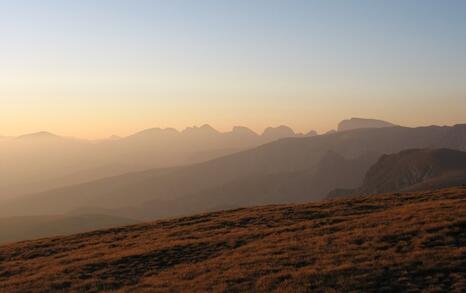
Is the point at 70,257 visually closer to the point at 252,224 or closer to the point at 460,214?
the point at 252,224

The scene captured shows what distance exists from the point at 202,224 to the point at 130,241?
7852mm

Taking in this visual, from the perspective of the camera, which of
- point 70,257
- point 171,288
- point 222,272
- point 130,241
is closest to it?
point 171,288

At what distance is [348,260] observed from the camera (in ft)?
84.9

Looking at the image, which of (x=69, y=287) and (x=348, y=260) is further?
(x=69, y=287)

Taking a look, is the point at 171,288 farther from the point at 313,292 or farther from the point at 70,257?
the point at 70,257

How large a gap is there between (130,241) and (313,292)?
2551 centimetres

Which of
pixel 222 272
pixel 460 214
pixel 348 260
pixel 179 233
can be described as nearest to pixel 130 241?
pixel 179 233

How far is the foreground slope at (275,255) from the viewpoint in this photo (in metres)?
23.3

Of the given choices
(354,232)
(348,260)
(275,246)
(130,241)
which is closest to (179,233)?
(130,241)

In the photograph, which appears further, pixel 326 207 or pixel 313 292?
pixel 326 207

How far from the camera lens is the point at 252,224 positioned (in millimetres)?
44875

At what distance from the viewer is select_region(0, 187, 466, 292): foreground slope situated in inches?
918

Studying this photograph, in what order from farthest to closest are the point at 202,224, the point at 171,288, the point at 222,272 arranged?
the point at 202,224
the point at 222,272
the point at 171,288

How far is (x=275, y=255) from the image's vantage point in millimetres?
29328
